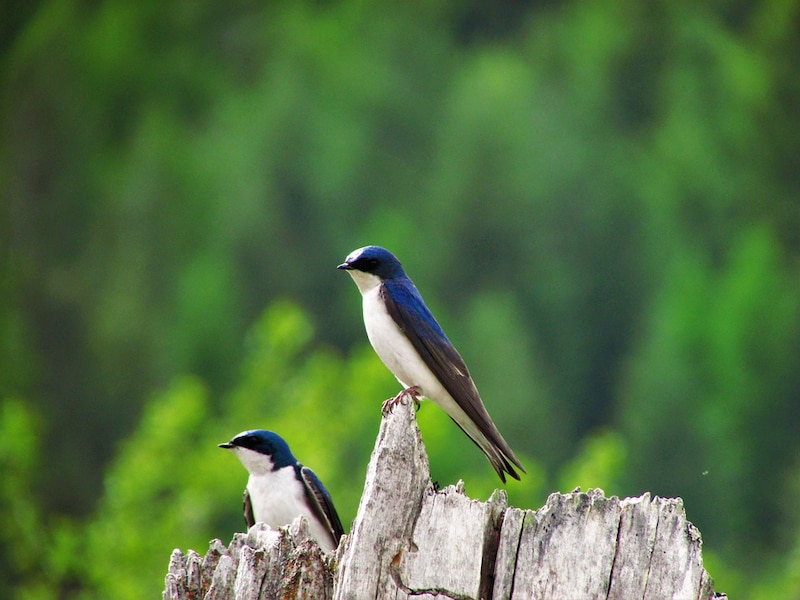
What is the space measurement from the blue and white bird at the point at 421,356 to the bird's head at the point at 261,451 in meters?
1.39

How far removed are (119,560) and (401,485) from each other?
1122 centimetres

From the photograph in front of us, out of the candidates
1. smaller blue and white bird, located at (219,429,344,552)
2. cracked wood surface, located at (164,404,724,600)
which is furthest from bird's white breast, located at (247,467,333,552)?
cracked wood surface, located at (164,404,724,600)

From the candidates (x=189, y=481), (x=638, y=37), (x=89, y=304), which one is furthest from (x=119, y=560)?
(x=638, y=37)

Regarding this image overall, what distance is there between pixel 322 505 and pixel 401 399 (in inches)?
73.0

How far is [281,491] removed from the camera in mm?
5648

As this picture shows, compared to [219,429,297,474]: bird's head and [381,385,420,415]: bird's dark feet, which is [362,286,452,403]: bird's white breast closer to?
[381,385,420,415]: bird's dark feet

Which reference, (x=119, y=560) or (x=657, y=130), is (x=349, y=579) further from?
(x=657, y=130)

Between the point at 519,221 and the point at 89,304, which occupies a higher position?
the point at 519,221

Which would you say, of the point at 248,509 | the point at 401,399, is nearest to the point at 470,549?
the point at 401,399

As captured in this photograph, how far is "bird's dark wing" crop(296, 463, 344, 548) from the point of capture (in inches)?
221

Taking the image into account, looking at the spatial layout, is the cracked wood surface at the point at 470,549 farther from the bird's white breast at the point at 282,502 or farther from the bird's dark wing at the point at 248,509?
the bird's dark wing at the point at 248,509

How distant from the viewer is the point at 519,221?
36.4 m

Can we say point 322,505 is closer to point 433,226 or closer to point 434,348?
point 434,348

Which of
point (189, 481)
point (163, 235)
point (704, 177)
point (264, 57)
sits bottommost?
point (189, 481)
